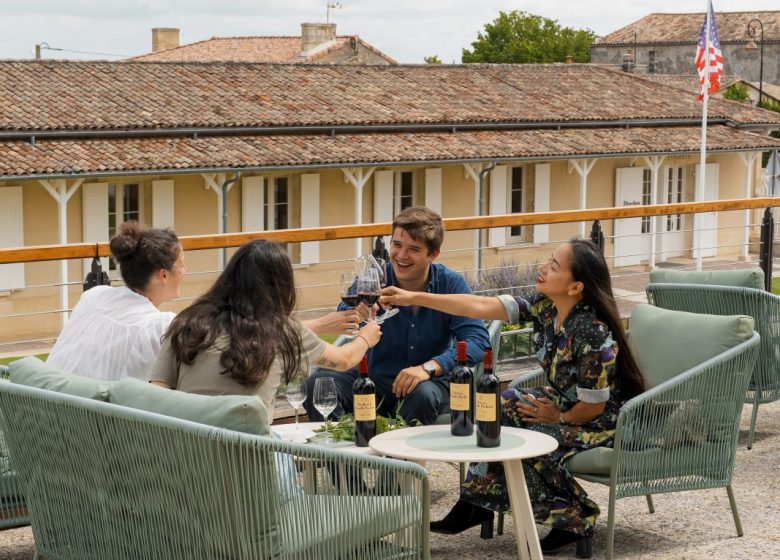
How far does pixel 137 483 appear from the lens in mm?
3738

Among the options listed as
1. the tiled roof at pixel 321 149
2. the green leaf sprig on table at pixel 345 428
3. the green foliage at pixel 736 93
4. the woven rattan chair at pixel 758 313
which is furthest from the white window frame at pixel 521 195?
the green foliage at pixel 736 93

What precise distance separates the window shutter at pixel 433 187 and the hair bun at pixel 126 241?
23653mm

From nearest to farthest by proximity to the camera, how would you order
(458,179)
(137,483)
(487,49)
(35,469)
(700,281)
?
1. (137,483)
2. (35,469)
3. (700,281)
4. (458,179)
5. (487,49)

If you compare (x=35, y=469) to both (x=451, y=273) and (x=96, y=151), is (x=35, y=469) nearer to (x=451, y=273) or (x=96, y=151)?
(x=451, y=273)

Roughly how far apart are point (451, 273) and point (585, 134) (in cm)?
2664

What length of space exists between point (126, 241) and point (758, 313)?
343 centimetres

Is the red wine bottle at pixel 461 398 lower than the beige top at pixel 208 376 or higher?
lower

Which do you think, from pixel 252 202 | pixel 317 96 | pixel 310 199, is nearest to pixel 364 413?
pixel 252 202

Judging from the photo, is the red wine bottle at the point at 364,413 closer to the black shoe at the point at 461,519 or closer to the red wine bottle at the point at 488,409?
the red wine bottle at the point at 488,409

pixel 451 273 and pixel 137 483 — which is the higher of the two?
pixel 451 273

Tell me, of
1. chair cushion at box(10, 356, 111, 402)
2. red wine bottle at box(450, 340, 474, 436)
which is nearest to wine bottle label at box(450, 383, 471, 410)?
red wine bottle at box(450, 340, 474, 436)

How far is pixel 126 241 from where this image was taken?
4492mm

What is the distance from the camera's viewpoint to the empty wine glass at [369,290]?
15.9ft

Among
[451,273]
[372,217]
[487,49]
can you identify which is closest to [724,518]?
[451,273]
